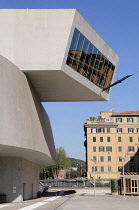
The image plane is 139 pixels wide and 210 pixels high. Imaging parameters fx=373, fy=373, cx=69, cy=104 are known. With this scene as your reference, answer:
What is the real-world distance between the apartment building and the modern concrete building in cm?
5776

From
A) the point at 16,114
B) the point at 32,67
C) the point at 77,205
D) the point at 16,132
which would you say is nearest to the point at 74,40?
the point at 32,67

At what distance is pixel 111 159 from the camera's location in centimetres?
9038

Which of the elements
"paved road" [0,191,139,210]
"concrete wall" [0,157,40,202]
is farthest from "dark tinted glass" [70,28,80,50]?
"paved road" [0,191,139,210]

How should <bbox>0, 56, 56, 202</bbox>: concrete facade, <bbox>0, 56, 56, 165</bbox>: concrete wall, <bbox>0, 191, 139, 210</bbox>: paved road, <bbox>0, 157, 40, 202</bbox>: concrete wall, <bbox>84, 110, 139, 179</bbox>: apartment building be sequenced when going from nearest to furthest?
<bbox>0, 191, 139, 210</bbox>: paved road < <bbox>0, 56, 56, 165</bbox>: concrete wall < <bbox>0, 56, 56, 202</bbox>: concrete facade < <bbox>0, 157, 40, 202</bbox>: concrete wall < <bbox>84, 110, 139, 179</bbox>: apartment building

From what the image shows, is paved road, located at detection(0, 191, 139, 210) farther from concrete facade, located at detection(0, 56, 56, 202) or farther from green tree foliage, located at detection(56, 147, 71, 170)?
green tree foliage, located at detection(56, 147, 71, 170)

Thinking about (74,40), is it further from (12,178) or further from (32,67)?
(12,178)

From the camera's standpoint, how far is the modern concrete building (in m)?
26.3

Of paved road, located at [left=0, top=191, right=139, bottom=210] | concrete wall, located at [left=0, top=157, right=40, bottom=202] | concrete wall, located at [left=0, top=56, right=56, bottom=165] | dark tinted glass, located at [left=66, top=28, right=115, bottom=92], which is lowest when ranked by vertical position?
paved road, located at [left=0, top=191, right=139, bottom=210]

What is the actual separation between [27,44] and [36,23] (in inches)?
68.3

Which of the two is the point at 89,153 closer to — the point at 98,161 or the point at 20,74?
the point at 98,161

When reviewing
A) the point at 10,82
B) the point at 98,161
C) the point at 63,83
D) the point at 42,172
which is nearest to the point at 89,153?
the point at 98,161

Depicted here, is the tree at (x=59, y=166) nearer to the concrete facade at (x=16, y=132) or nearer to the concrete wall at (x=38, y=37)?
the concrete facade at (x=16, y=132)

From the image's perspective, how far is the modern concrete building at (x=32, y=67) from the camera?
2630 centimetres

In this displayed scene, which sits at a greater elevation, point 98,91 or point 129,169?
point 98,91
